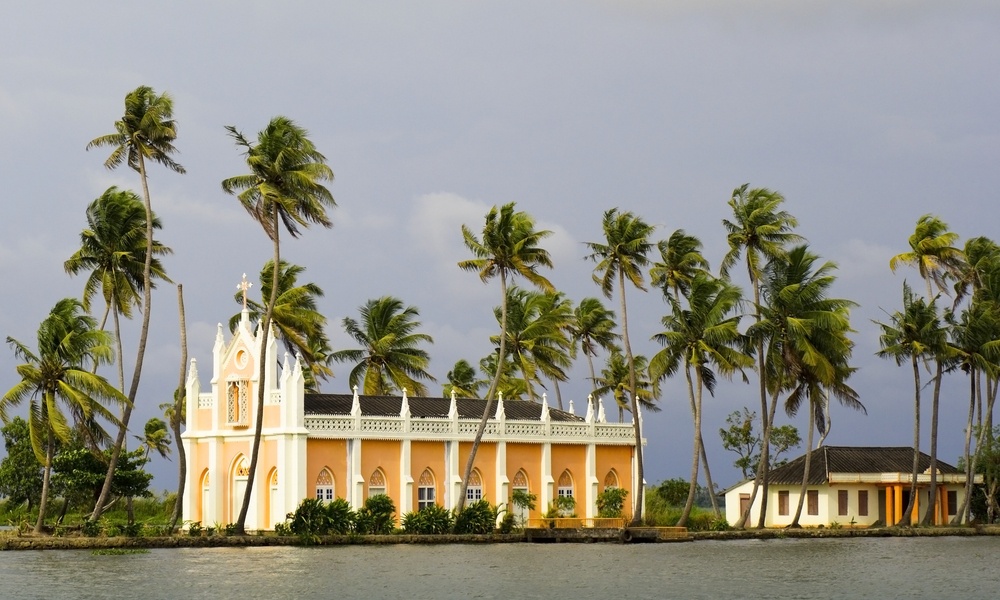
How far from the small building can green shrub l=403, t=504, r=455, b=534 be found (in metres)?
18.8

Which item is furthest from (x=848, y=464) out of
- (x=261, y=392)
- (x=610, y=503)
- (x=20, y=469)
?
(x=20, y=469)

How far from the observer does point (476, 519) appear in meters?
54.5

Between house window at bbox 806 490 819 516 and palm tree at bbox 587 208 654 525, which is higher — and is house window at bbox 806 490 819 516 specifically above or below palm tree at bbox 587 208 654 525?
below

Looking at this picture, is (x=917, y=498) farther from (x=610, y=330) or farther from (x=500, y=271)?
(x=500, y=271)

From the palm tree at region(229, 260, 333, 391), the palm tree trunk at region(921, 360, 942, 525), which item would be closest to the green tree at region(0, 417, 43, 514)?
the palm tree at region(229, 260, 333, 391)

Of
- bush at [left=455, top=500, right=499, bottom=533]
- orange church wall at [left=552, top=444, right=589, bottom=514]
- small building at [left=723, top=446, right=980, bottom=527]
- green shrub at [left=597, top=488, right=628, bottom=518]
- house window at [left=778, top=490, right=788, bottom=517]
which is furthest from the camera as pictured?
house window at [left=778, top=490, right=788, bottom=517]

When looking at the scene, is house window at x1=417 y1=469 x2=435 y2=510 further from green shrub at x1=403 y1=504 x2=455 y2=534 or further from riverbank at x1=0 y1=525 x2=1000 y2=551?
riverbank at x1=0 y1=525 x2=1000 y2=551

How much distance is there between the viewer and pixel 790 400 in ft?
204

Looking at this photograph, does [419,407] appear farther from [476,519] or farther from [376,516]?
[376,516]

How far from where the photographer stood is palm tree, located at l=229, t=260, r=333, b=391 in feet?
192

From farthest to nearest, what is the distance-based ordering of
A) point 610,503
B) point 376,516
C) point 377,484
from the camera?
point 610,503
point 377,484
point 376,516

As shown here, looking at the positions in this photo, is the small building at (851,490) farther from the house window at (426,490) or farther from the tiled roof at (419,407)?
the house window at (426,490)

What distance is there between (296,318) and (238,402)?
476cm

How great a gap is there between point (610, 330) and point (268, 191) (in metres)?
26.4
